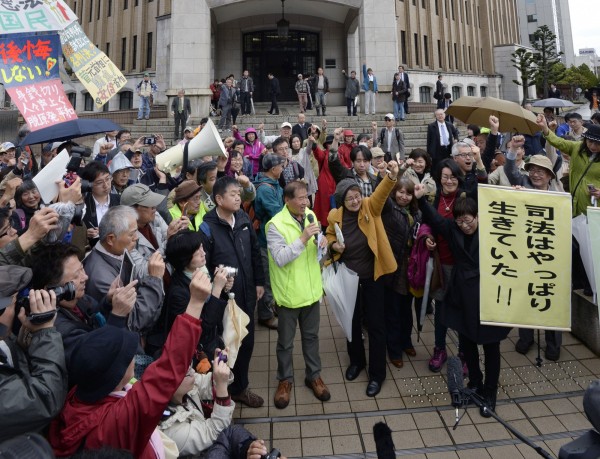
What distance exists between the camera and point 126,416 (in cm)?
182

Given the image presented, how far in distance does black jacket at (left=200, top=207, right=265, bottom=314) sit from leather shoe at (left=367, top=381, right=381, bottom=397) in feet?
4.83

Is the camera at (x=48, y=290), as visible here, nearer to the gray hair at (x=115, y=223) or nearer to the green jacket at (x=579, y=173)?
the gray hair at (x=115, y=223)

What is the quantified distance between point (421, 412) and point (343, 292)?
1.37 metres

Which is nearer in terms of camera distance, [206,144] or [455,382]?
[455,382]

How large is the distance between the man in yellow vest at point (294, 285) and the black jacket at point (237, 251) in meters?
0.21

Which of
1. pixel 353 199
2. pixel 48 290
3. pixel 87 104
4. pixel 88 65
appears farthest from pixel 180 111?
pixel 87 104

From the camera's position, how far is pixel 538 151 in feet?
27.2

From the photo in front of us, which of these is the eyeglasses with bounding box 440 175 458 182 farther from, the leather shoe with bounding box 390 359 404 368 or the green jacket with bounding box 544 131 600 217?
the leather shoe with bounding box 390 359 404 368

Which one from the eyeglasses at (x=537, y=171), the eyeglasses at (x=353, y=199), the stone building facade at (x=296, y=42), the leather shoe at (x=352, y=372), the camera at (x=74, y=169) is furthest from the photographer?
the stone building facade at (x=296, y=42)

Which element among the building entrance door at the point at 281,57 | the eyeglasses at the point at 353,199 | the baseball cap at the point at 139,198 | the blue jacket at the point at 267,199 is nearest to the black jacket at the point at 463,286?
the eyeglasses at the point at 353,199

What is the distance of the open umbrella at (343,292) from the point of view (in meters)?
4.22

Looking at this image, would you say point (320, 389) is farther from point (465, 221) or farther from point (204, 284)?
point (204, 284)

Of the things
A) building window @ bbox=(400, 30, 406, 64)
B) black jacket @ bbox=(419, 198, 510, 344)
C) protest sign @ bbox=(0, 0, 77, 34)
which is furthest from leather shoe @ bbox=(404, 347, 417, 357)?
building window @ bbox=(400, 30, 406, 64)

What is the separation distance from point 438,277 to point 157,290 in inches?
118
